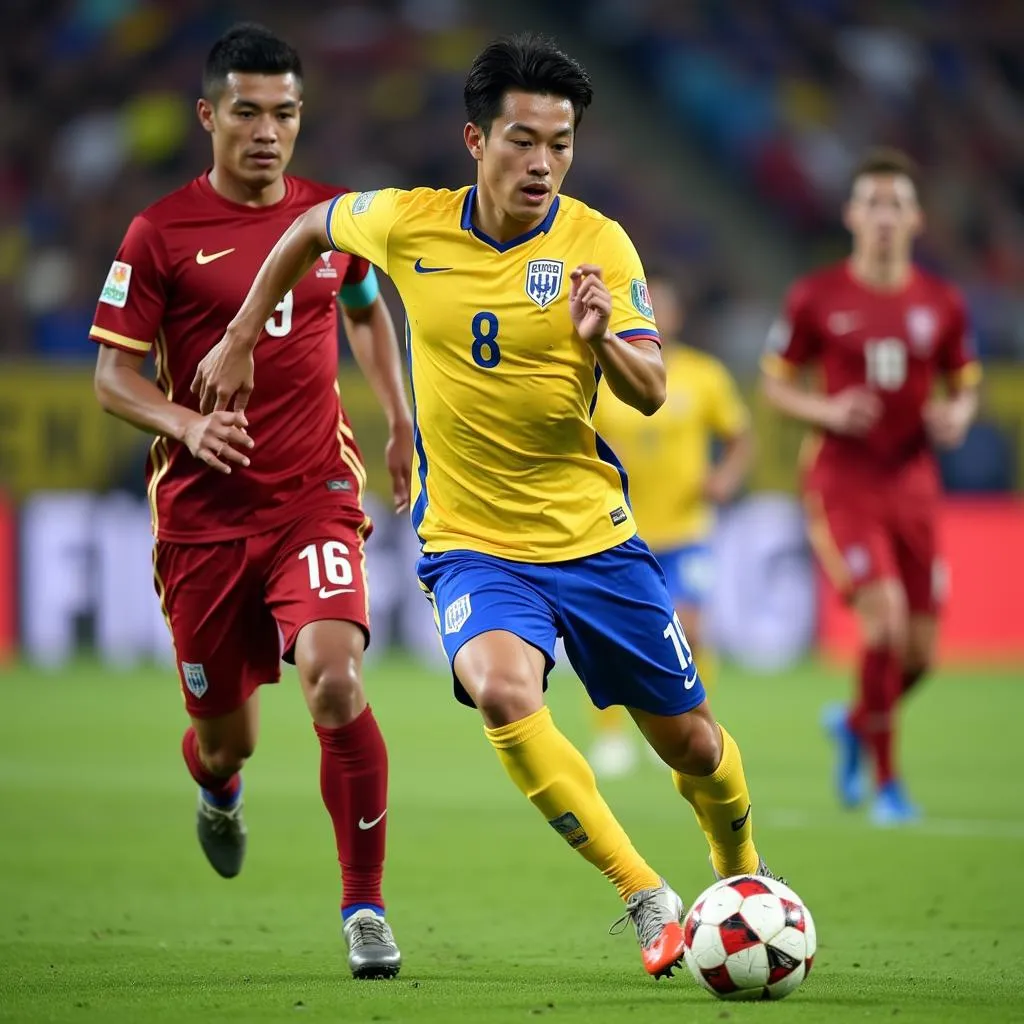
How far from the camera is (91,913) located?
660 cm

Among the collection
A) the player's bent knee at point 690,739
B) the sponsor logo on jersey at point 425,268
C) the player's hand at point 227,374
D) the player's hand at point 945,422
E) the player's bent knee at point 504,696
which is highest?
the sponsor logo on jersey at point 425,268

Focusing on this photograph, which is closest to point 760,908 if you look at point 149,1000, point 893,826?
point 149,1000

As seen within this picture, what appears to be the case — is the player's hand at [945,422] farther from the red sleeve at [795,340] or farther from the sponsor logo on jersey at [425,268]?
the sponsor logo on jersey at [425,268]

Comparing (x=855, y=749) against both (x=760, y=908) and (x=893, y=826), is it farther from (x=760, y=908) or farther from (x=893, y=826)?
(x=760, y=908)

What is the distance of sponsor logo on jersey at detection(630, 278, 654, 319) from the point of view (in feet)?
16.7

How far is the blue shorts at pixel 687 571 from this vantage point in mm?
11148

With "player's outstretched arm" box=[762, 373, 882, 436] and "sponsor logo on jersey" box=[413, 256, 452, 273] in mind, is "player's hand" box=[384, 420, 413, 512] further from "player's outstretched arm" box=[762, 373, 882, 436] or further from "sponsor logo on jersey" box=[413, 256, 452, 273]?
"player's outstretched arm" box=[762, 373, 882, 436]

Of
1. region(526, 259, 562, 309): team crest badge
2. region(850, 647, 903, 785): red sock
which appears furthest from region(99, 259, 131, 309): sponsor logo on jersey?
region(850, 647, 903, 785): red sock

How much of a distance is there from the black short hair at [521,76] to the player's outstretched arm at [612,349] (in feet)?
1.70

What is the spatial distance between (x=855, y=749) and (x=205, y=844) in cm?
373

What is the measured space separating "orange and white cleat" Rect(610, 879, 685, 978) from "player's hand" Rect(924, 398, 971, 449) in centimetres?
472

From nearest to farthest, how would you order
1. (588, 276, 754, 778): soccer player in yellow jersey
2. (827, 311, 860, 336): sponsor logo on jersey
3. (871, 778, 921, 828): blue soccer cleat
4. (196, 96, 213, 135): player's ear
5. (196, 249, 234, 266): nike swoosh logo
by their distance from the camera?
(196, 249, 234, 266): nike swoosh logo
(196, 96, 213, 135): player's ear
(871, 778, 921, 828): blue soccer cleat
(827, 311, 860, 336): sponsor logo on jersey
(588, 276, 754, 778): soccer player in yellow jersey

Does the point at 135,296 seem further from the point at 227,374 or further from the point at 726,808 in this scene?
the point at 726,808

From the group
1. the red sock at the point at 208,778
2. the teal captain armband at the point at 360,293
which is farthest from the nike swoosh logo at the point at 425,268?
the red sock at the point at 208,778
